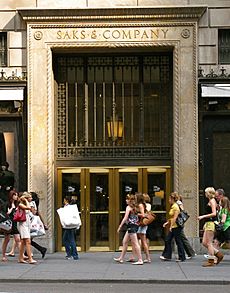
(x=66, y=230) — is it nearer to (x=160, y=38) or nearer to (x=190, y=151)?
(x=190, y=151)

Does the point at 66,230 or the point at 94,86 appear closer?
the point at 66,230

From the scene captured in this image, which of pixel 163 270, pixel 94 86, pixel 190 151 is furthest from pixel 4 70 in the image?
pixel 163 270

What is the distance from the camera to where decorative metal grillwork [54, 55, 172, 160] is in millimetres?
19891

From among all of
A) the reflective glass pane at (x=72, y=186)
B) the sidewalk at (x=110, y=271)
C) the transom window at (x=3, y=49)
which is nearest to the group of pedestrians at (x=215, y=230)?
the sidewalk at (x=110, y=271)

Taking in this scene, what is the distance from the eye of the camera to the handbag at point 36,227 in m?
17.1

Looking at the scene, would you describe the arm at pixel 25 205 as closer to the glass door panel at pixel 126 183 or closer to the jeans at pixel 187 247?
the glass door panel at pixel 126 183

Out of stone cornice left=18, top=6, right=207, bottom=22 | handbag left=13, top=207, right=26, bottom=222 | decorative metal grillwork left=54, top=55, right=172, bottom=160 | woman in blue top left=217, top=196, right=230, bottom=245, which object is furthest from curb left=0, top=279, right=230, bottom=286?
stone cornice left=18, top=6, right=207, bottom=22

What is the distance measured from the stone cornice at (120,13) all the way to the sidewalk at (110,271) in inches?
263

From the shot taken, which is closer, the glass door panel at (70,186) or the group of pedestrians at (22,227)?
the group of pedestrians at (22,227)

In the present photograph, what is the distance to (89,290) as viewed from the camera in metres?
12.9

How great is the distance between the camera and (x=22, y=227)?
16578 mm

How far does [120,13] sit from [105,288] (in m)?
8.67

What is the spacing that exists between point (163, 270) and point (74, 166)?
→ 5.41 metres

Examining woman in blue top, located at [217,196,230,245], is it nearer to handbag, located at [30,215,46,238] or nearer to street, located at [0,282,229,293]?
street, located at [0,282,229,293]
